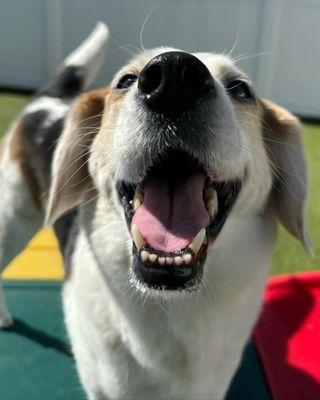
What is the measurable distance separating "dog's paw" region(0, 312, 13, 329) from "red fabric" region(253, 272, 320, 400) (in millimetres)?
1211

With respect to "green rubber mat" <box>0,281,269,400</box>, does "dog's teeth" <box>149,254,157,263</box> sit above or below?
above

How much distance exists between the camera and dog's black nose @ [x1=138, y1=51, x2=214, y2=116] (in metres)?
1.25

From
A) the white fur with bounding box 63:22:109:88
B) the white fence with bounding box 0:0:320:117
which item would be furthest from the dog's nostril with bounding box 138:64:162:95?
the white fence with bounding box 0:0:320:117

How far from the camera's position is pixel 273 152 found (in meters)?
1.85

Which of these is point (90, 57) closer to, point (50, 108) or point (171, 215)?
point (50, 108)

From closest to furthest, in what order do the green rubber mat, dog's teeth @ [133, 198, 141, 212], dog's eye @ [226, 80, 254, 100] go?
1. dog's teeth @ [133, 198, 141, 212]
2. dog's eye @ [226, 80, 254, 100]
3. the green rubber mat

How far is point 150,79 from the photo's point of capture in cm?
129

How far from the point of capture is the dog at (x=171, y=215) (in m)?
1.37

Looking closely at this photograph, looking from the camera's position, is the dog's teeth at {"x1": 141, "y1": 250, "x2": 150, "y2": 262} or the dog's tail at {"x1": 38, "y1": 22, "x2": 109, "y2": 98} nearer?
the dog's teeth at {"x1": 141, "y1": 250, "x2": 150, "y2": 262}

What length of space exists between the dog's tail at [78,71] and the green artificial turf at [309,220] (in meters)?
1.25

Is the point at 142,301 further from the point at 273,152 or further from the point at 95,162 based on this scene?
the point at 273,152

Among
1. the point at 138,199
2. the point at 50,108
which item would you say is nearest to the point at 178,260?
the point at 138,199

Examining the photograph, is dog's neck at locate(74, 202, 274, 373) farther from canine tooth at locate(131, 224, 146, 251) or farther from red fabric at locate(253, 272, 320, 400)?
red fabric at locate(253, 272, 320, 400)

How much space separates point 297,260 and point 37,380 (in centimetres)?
181
